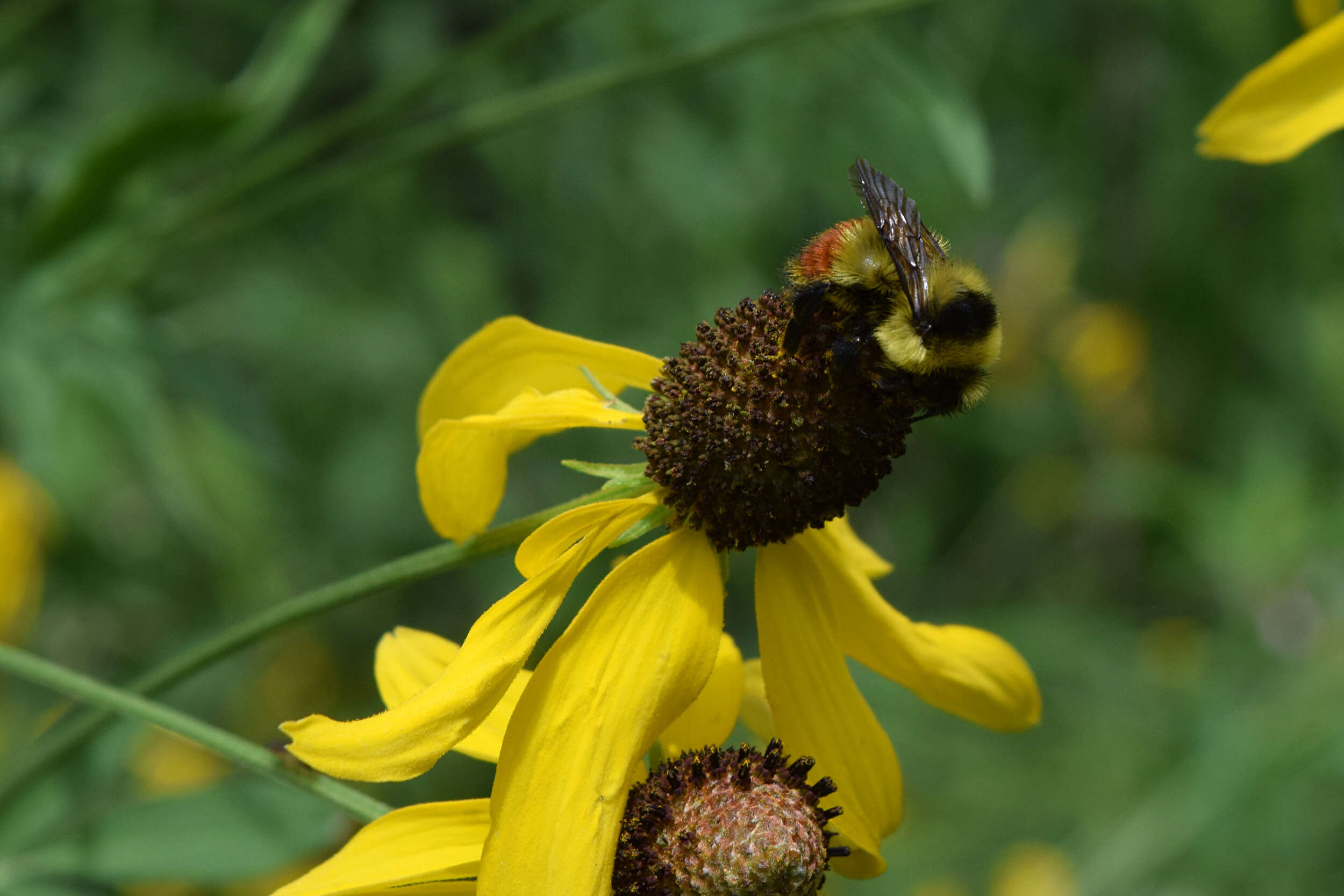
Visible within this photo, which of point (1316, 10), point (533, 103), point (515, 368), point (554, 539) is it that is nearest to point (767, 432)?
point (554, 539)

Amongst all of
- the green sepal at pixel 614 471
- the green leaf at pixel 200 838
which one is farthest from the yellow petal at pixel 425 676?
the green leaf at pixel 200 838

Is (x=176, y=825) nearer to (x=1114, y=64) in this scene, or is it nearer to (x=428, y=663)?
(x=428, y=663)

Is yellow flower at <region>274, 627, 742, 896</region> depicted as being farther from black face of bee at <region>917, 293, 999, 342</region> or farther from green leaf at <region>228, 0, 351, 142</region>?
green leaf at <region>228, 0, 351, 142</region>

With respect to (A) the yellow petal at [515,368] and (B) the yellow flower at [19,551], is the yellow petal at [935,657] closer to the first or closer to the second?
(A) the yellow petal at [515,368]

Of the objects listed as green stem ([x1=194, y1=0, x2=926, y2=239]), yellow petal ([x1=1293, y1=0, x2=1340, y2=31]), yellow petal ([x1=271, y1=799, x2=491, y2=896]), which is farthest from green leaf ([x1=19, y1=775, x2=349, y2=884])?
yellow petal ([x1=1293, y1=0, x2=1340, y2=31])

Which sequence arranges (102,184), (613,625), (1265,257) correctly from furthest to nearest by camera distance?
(1265,257)
(102,184)
(613,625)

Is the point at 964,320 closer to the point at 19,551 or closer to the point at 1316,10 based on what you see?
the point at 1316,10

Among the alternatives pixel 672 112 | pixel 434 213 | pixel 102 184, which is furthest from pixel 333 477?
pixel 102 184
